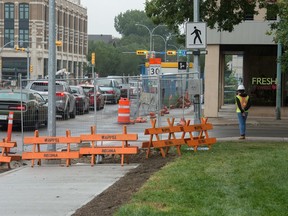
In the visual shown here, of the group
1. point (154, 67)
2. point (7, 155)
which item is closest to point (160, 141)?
point (7, 155)

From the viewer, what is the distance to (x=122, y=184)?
432 inches

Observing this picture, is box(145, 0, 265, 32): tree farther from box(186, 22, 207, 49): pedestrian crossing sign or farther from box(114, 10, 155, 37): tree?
box(114, 10, 155, 37): tree

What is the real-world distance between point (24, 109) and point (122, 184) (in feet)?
32.4

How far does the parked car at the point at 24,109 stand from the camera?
18.6 m

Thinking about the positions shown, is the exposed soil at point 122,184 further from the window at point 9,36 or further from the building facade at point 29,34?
the window at point 9,36

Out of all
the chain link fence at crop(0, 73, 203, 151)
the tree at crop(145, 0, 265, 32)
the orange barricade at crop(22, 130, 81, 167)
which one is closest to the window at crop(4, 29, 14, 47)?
the tree at crop(145, 0, 265, 32)

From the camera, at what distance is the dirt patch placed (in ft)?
28.0

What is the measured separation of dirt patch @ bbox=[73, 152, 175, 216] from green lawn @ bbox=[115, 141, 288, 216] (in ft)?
0.79

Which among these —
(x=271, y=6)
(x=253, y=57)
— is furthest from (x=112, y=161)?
(x=253, y=57)

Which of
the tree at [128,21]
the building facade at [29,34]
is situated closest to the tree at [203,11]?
the building facade at [29,34]

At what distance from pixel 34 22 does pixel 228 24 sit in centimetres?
7532

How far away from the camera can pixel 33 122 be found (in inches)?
724

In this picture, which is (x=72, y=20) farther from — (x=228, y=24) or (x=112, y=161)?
(x=112, y=161)

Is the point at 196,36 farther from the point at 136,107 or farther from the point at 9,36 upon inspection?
the point at 9,36
